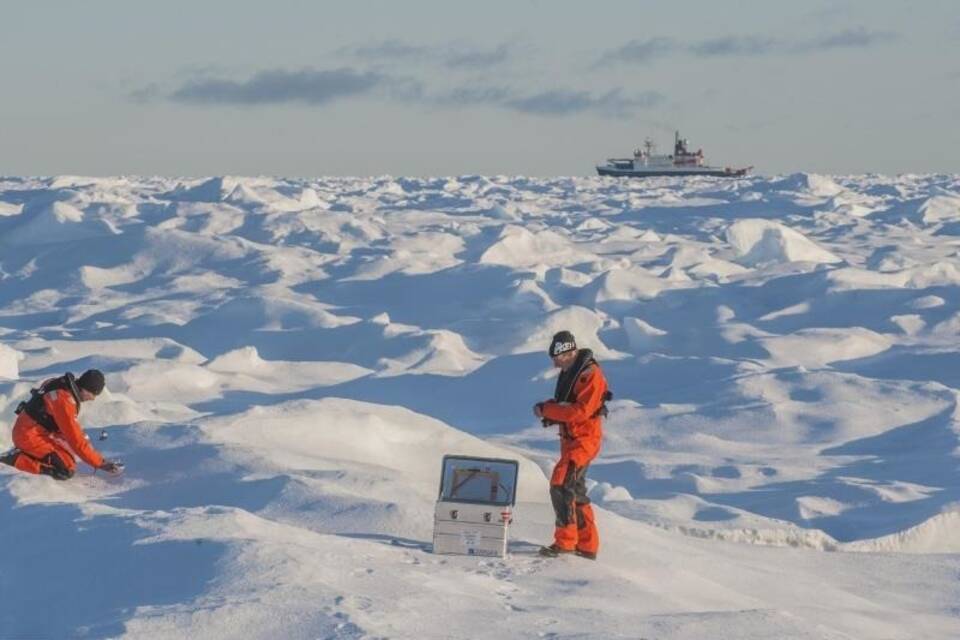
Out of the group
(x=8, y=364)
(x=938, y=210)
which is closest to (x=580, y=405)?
(x=8, y=364)

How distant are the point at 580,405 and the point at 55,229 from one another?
24461mm

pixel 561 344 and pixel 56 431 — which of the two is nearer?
pixel 561 344

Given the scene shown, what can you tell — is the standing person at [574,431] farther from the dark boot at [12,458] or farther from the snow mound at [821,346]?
the snow mound at [821,346]

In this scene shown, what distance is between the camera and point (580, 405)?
5.58m

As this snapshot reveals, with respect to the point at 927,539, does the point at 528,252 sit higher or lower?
higher

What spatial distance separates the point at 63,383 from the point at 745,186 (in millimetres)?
46027

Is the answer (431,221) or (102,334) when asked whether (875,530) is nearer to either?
(102,334)

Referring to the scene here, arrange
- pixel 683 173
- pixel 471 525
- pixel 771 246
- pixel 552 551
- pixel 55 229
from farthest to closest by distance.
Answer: pixel 683 173, pixel 55 229, pixel 771 246, pixel 552 551, pixel 471 525

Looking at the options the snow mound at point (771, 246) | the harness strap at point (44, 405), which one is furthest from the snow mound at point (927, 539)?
the snow mound at point (771, 246)

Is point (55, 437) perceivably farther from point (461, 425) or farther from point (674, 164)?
point (674, 164)

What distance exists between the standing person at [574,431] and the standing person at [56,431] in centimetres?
224

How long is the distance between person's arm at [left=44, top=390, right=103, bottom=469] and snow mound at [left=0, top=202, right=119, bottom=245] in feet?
71.1

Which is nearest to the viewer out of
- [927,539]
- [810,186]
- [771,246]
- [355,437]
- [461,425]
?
[927,539]

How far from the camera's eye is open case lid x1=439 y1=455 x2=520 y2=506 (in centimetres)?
575
